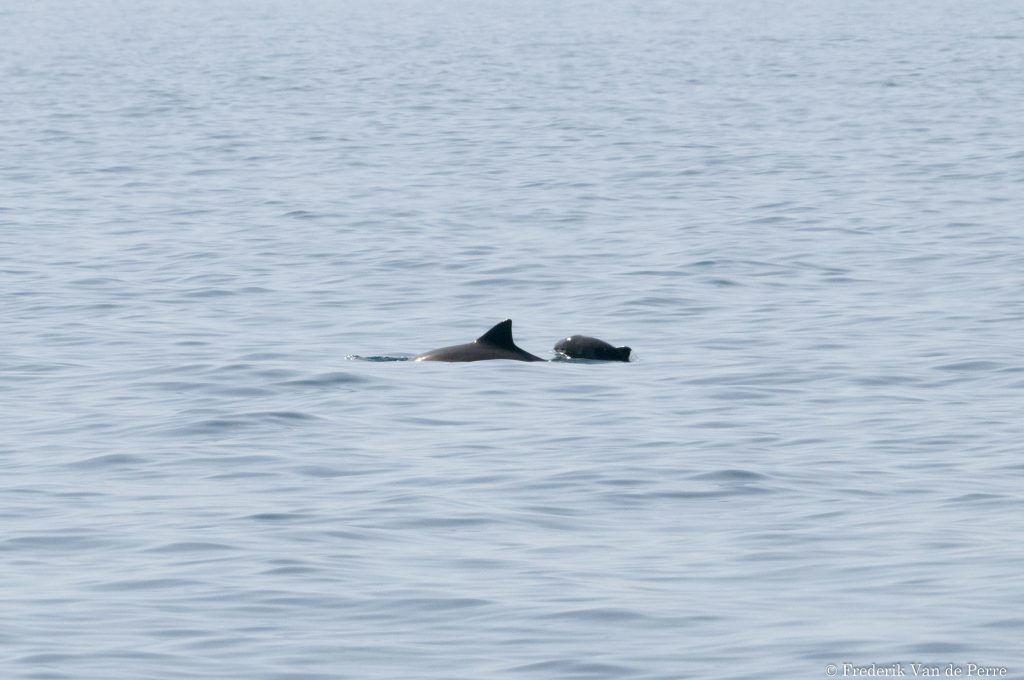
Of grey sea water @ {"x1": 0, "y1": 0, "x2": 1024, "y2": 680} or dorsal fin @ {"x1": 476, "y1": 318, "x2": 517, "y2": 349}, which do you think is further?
dorsal fin @ {"x1": 476, "y1": 318, "x2": 517, "y2": 349}

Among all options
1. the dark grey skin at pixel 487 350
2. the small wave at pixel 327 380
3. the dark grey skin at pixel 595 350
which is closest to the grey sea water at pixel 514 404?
the small wave at pixel 327 380

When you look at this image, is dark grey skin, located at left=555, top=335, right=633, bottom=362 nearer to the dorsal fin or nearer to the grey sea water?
the grey sea water

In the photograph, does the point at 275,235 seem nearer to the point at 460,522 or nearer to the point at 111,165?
the point at 111,165

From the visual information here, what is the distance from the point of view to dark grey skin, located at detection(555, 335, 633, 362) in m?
22.2

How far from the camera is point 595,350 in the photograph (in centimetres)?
2228

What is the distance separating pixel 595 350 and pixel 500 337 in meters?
1.00

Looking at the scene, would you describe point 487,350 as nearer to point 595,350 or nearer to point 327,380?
point 595,350

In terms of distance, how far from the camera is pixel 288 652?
11719mm

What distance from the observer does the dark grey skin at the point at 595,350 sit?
22.2m

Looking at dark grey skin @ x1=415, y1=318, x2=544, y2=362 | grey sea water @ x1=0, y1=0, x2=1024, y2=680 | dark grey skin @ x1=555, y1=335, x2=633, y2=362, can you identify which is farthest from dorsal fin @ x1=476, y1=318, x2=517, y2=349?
dark grey skin @ x1=555, y1=335, x2=633, y2=362

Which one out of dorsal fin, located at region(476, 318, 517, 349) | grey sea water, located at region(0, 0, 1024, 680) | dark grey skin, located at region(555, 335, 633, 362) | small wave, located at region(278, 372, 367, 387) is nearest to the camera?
grey sea water, located at region(0, 0, 1024, 680)

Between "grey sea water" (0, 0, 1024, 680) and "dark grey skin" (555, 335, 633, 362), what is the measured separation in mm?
294

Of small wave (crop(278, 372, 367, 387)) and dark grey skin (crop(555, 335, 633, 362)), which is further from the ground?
small wave (crop(278, 372, 367, 387))

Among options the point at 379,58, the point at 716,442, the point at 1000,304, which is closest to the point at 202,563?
the point at 716,442
